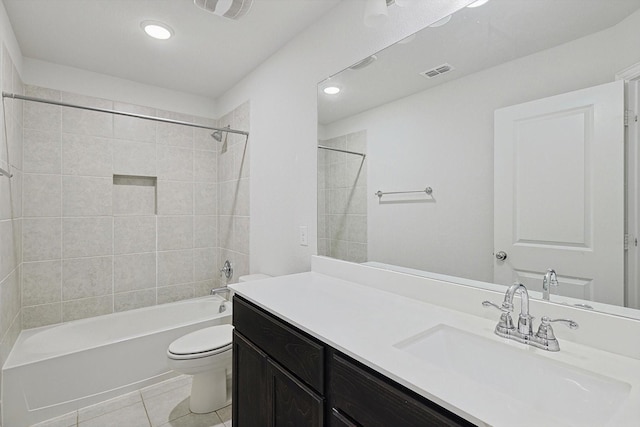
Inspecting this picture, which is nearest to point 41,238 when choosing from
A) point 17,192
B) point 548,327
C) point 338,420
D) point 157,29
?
point 17,192

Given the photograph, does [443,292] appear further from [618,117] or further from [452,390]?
[618,117]

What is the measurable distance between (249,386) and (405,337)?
81 cm

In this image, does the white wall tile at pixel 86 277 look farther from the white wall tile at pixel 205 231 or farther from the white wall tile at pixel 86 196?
the white wall tile at pixel 205 231

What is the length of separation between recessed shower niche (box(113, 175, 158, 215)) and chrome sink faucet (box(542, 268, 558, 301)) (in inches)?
117

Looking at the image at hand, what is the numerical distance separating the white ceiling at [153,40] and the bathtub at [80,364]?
2.06m

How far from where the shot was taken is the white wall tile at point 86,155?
246 cm

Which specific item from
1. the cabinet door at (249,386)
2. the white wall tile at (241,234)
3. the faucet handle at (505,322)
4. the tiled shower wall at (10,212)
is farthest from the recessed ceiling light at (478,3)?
the tiled shower wall at (10,212)

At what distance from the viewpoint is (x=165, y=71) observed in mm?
2582

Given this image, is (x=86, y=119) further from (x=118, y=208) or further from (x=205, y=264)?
(x=205, y=264)

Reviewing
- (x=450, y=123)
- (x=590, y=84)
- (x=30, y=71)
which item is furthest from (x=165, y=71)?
(x=590, y=84)

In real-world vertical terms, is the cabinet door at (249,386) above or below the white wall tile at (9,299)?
below

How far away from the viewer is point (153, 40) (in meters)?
2.11

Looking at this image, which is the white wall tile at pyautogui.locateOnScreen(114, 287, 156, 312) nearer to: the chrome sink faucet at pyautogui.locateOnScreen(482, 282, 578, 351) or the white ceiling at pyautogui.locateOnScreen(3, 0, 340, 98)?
the white ceiling at pyautogui.locateOnScreen(3, 0, 340, 98)

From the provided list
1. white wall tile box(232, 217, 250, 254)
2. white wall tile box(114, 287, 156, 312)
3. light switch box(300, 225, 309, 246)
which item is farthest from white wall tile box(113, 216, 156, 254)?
light switch box(300, 225, 309, 246)
